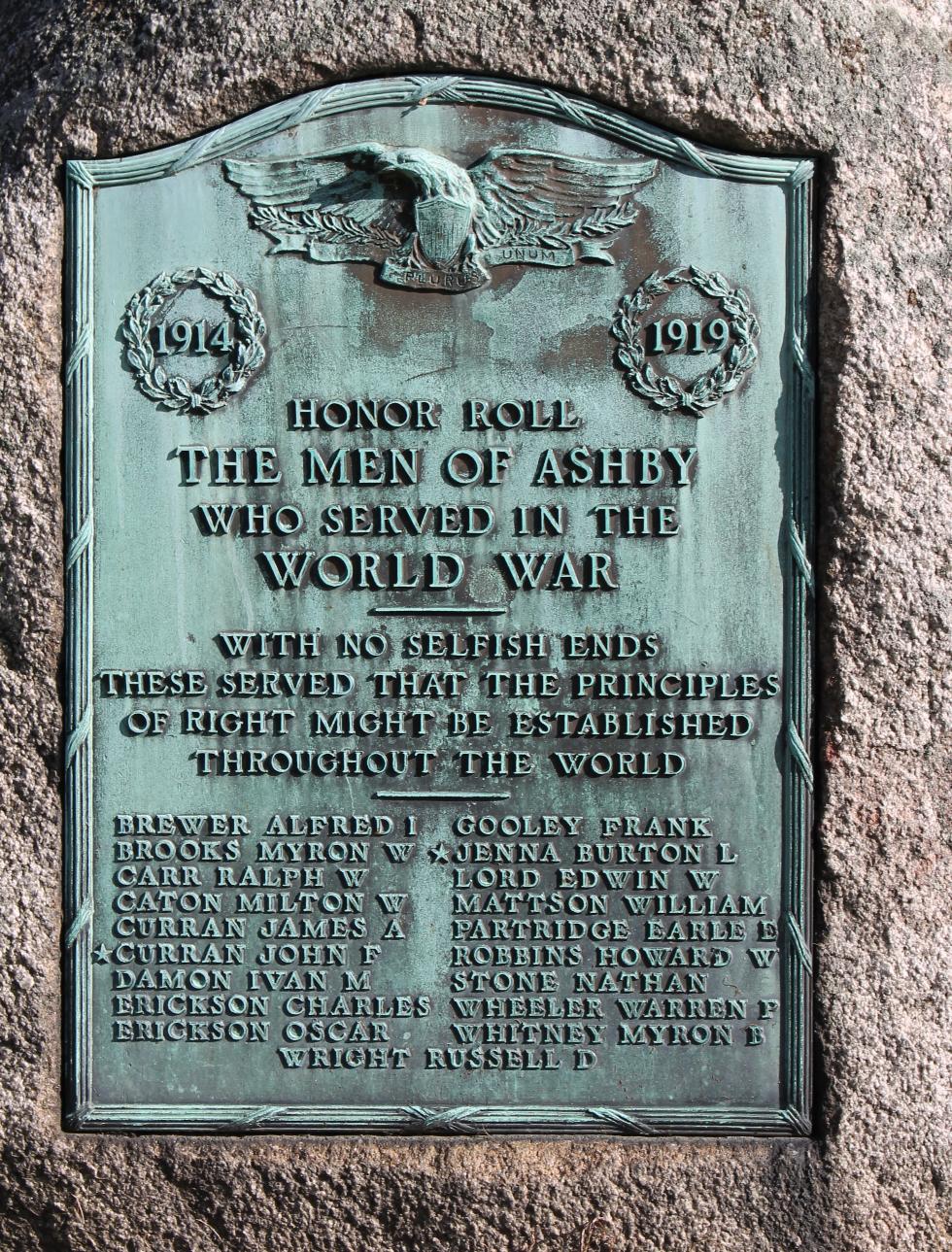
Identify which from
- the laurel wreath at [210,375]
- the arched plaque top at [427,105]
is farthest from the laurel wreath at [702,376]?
the laurel wreath at [210,375]

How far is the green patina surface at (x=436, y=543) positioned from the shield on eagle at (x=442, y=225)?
11mm

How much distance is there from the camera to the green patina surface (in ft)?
9.64

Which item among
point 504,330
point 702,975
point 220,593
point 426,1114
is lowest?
point 426,1114

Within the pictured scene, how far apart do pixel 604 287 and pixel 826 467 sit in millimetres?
796

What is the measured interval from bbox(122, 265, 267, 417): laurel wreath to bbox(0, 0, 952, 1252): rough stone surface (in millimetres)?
234

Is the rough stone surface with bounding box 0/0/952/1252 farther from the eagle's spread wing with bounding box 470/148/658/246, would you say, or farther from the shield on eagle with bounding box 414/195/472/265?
the shield on eagle with bounding box 414/195/472/265

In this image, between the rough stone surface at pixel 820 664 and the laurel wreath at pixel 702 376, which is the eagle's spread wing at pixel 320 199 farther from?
the laurel wreath at pixel 702 376

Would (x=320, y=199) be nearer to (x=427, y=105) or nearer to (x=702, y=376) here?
(x=427, y=105)

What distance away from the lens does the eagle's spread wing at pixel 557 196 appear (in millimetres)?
2947

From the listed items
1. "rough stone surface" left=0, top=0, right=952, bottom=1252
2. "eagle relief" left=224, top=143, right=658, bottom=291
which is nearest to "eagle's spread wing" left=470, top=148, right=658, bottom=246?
"eagle relief" left=224, top=143, right=658, bottom=291

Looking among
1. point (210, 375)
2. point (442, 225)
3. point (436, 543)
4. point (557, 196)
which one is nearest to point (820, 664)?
point (436, 543)

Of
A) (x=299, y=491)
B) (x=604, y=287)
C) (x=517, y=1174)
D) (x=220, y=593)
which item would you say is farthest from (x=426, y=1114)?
(x=604, y=287)

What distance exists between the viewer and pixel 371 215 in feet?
9.70

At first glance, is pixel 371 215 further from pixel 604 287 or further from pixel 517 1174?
pixel 517 1174
